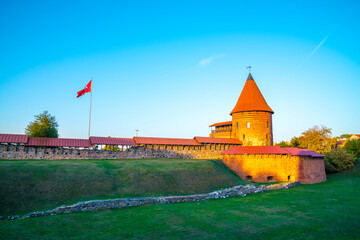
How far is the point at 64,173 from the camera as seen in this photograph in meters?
18.0

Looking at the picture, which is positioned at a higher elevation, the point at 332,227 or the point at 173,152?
the point at 173,152

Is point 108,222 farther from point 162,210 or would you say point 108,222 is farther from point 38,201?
point 38,201

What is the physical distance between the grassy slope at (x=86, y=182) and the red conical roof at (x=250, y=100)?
13.5 meters

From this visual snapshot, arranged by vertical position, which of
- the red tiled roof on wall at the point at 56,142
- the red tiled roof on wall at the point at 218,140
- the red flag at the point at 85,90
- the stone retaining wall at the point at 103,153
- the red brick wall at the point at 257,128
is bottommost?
the stone retaining wall at the point at 103,153

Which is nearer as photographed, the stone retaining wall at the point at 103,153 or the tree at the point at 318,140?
the stone retaining wall at the point at 103,153

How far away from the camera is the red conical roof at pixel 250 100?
34.2 metres

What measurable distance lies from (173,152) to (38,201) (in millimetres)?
20643

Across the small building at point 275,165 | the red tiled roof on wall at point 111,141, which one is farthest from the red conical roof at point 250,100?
the red tiled roof on wall at point 111,141

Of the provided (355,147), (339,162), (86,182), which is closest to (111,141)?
(86,182)

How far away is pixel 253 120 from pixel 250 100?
10.5 feet

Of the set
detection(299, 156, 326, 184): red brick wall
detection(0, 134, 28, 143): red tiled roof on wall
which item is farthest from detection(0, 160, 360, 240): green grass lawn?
detection(0, 134, 28, 143): red tiled roof on wall

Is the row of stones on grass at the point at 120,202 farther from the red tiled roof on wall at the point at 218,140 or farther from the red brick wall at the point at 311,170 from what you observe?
the red tiled roof on wall at the point at 218,140

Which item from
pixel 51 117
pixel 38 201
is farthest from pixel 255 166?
pixel 51 117

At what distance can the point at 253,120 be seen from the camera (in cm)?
3416
